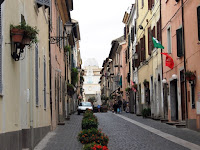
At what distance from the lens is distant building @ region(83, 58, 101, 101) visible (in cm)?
15190

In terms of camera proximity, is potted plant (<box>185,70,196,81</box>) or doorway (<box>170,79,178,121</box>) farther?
doorway (<box>170,79,178,121</box>)

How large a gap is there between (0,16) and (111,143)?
734cm

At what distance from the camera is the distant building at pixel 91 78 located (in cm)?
15190

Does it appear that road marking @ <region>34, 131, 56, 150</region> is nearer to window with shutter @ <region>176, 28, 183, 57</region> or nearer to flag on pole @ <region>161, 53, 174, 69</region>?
window with shutter @ <region>176, 28, 183, 57</region>

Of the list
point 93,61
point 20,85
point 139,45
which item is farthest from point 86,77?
point 20,85

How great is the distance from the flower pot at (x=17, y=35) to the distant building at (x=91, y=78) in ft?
445

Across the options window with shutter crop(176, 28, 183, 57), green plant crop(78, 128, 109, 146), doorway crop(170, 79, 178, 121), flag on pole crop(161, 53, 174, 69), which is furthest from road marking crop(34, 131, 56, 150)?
doorway crop(170, 79, 178, 121)

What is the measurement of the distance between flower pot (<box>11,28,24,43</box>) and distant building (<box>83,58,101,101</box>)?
135642mm

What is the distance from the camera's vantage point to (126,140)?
47.9 ft

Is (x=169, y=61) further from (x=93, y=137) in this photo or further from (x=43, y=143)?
(x=93, y=137)

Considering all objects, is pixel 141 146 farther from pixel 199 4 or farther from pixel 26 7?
pixel 199 4

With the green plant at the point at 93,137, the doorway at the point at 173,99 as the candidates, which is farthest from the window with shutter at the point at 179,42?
the green plant at the point at 93,137

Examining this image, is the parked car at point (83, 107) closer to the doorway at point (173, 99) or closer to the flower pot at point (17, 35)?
the doorway at point (173, 99)

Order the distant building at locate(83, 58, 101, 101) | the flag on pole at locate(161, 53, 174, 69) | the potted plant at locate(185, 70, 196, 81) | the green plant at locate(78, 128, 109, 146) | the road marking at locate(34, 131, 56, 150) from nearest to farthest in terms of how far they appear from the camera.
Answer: the green plant at locate(78, 128, 109, 146) < the road marking at locate(34, 131, 56, 150) < the potted plant at locate(185, 70, 196, 81) < the flag on pole at locate(161, 53, 174, 69) < the distant building at locate(83, 58, 101, 101)
